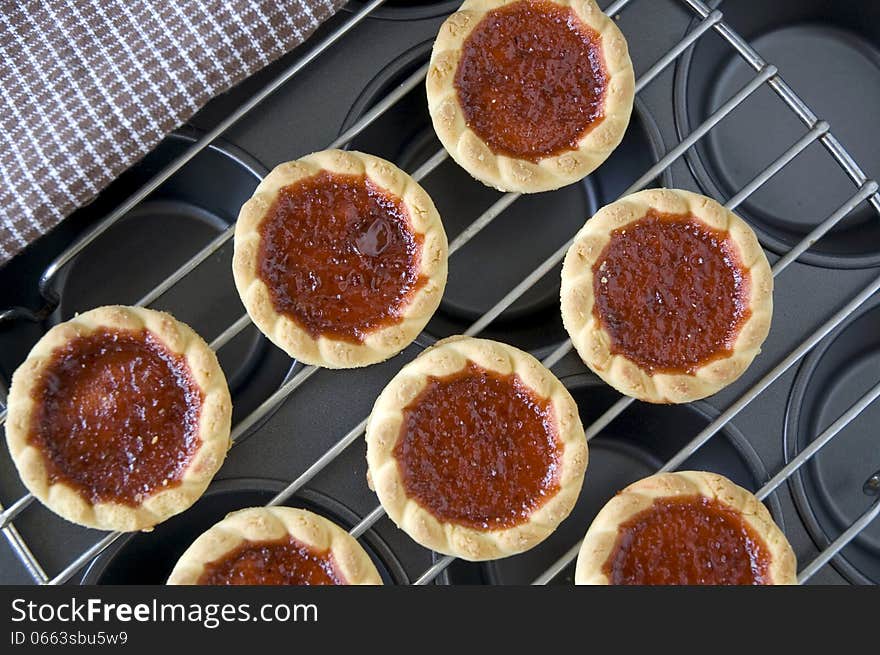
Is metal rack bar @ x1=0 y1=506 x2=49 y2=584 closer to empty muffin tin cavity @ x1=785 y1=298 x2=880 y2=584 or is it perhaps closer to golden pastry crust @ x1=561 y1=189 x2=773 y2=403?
golden pastry crust @ x1=561 y1=189 x2=773 y2=403

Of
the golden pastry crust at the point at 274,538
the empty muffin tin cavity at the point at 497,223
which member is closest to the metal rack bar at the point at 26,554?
the golden pastry crust at the point at 274,538

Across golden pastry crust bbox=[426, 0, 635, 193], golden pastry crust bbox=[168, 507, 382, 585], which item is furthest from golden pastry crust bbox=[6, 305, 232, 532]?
golden pastry crust bbox=[426, 0, 635, 193]

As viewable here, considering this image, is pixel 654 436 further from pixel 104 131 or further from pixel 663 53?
pixel 104 131

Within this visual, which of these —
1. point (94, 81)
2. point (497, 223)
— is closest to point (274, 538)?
point (497, 223)

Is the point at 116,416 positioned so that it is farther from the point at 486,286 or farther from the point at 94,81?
the point at 486,286

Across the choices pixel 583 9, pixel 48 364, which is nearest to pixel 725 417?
pixel 583 9

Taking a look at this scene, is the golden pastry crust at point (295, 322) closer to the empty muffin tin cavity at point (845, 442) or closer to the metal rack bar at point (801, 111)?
the metal rack bar at point (801, 111)
